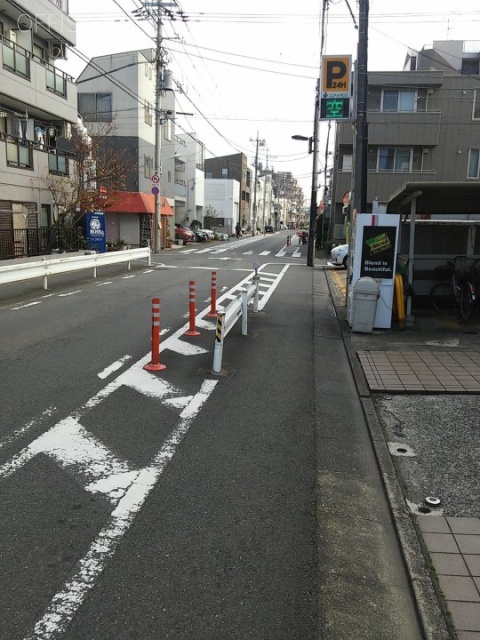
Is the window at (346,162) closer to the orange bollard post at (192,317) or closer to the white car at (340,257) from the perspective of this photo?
the white car at (340,257)

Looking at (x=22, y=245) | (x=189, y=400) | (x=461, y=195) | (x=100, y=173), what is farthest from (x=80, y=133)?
(x=189, y=400)

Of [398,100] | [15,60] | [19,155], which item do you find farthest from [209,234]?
[15,60]

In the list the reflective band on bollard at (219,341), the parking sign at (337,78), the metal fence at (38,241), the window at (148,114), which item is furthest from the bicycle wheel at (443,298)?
the window at (148,114)

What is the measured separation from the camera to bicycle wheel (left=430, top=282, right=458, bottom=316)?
40.4 ft

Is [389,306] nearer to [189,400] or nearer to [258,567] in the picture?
[189,400]

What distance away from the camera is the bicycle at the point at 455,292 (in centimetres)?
1096

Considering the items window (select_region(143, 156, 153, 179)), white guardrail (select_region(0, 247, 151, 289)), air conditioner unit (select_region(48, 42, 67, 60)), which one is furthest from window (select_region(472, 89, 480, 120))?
white guardrail (select_region(0, 247, 151, 289))

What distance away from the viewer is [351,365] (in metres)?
8.12

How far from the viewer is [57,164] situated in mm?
25219

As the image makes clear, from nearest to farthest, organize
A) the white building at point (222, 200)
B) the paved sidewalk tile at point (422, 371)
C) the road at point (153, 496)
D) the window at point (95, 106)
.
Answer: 1. the road at point (153, 496)
2. the paved sidewalk tile at point (422, 371)
3. the window at point (95, 106)
4. the white building at point (222, 200)

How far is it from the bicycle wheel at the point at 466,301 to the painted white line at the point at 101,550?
7784mm

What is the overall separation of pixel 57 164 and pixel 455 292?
2028cm

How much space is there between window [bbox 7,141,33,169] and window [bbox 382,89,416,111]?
20.5m

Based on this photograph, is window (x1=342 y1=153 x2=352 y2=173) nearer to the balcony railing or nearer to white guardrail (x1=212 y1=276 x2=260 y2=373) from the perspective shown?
the balcony railing
